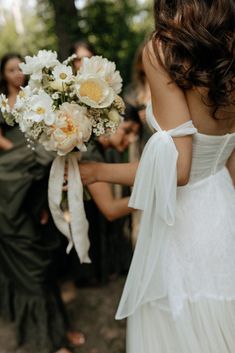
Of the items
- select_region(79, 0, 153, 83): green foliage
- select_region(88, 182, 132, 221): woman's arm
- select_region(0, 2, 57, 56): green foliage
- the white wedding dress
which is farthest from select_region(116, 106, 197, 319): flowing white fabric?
select_region(0, 2, 57, 56): green foliage

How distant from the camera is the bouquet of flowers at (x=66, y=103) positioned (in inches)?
64.4

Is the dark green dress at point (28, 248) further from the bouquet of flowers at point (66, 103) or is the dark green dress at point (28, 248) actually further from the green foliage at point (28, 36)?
the green foliage at point (28, 36)

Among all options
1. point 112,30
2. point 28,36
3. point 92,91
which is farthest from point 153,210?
point 28,36

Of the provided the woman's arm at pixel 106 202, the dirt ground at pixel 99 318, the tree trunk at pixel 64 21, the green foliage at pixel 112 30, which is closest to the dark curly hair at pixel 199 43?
the woman's arm at pixel 106 202

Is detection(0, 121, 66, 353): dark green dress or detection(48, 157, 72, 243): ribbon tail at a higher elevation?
detection(48, 157, 72, 243): ribbon tail

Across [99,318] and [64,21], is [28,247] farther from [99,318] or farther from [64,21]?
[64,21]

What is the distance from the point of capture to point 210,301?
5.29 feet

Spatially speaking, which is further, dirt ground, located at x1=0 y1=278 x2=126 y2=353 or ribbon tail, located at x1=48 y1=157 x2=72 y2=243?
dirt ground, located at x1=0 y1=278 x2=126 y2=353

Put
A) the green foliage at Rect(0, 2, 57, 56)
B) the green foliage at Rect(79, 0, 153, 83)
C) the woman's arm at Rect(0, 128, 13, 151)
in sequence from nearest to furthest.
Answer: the woman's arm at Rect(0, 128, 13, 151) → the green foliage at Rect(79, 0, 153, 83) → the green foliage at Rect(0, 2, 57, 56)

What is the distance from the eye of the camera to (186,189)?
5.43ft

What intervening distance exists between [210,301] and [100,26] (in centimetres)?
748

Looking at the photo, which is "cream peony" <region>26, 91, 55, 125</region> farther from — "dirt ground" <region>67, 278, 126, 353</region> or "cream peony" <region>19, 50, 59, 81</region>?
"dirt ground" <region>67, 278, 126, 353</region>

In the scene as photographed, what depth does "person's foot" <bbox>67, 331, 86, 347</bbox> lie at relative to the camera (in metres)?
3.04

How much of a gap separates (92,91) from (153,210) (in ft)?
1.66
